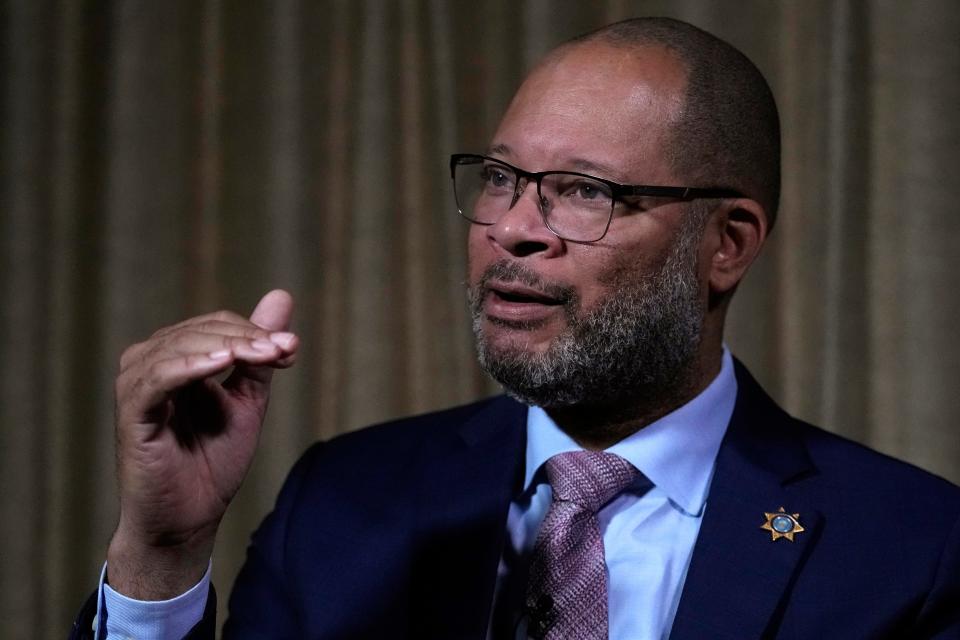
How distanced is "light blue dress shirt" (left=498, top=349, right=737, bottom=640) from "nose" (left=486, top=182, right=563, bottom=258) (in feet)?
0.92

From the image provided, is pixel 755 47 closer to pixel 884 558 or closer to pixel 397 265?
pixel 397 265

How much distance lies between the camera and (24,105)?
2.41m

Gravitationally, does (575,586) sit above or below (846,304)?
below

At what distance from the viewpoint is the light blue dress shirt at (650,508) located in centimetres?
148

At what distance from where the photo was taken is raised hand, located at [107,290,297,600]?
1.20m

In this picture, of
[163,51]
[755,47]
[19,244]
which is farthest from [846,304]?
[19,244]

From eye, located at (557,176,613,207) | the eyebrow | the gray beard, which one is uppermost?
the eyebrow

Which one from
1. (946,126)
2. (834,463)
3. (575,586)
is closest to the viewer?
(575,586)

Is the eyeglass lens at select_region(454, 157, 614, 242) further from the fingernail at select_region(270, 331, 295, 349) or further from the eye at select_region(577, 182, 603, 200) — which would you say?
the fingernail at select_region(270, 331, 295, 349)

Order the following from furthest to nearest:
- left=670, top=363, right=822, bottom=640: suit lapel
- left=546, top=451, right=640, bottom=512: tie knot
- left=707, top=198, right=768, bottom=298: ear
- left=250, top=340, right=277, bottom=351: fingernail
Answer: left=707, top=198, right=768, bottom=298: ear, left=546, top=451, right=640, bottom=512: tie knot, left=670, top=363, right=822, bottom=640: suit lapel, left=250, top=340, right=277, bottom=351: fingernail

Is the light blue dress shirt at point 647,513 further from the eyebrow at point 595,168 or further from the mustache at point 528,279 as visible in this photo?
the eyebrow at point 595,168

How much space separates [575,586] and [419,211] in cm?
110

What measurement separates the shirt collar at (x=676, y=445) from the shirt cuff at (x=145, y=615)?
0.51 m

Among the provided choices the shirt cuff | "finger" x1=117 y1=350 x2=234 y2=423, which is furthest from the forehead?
the shirt cuff
